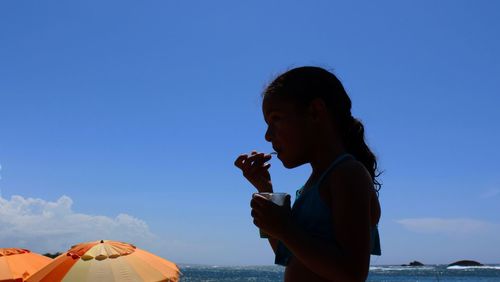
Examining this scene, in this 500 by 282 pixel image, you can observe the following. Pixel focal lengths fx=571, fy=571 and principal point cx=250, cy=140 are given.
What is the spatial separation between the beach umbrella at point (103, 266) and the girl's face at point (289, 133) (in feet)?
21.4

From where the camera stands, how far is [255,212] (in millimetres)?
1778

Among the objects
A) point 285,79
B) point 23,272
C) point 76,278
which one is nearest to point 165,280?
point 76,278

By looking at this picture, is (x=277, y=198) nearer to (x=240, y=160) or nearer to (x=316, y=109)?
(x=316, y=109)

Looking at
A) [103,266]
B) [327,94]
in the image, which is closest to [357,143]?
[327,94]

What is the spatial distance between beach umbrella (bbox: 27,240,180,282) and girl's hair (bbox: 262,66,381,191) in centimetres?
652

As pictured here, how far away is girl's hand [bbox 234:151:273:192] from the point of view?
250cm

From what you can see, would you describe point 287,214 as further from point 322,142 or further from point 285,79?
point 285,79

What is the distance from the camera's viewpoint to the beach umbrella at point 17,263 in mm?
9255

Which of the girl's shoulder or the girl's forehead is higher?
the girl's forehead

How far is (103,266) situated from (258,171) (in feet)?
20.3

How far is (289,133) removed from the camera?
1882 mm

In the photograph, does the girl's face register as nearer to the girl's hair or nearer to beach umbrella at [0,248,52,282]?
the girl's hair

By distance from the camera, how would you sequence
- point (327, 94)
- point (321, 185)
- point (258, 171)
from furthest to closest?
point (258, 171)
point (327, 94)
point (321, 185)

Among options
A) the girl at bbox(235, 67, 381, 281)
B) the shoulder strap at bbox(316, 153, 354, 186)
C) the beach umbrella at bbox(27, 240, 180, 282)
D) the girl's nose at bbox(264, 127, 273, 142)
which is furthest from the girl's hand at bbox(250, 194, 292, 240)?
the beach umbrella at bbox(27, 240, 180, 282)
